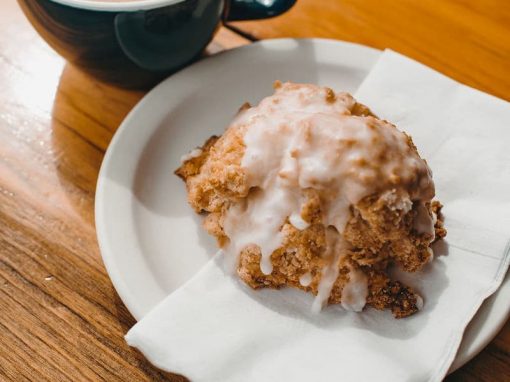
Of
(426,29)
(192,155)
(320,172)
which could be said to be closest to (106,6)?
(192,155)

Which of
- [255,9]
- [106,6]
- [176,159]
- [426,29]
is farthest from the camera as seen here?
[426,29]

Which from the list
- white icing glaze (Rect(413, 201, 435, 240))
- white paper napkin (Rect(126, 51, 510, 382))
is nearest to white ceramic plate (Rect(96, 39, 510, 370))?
white paper napkin (Rect(126, 51, 510, 382))

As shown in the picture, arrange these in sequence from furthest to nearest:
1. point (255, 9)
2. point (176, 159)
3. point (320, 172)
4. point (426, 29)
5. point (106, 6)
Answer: point (426, 29)
point (255, 9)
point (176, 159)
point (106, 6)
point (320, 172)

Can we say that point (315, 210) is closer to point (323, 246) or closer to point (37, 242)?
point (323, 246)

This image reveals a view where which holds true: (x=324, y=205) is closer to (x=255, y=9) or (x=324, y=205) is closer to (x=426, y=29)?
(x=255, y=9)

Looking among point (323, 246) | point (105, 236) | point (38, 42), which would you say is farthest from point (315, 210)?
point (38, 42)

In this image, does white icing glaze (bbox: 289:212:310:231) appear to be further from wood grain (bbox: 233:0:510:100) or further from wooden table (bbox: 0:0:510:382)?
wood grain (bbox: 233:0:510:100)

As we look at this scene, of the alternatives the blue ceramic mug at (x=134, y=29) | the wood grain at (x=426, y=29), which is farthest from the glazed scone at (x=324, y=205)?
the wood grain at (x=426, y=29)
